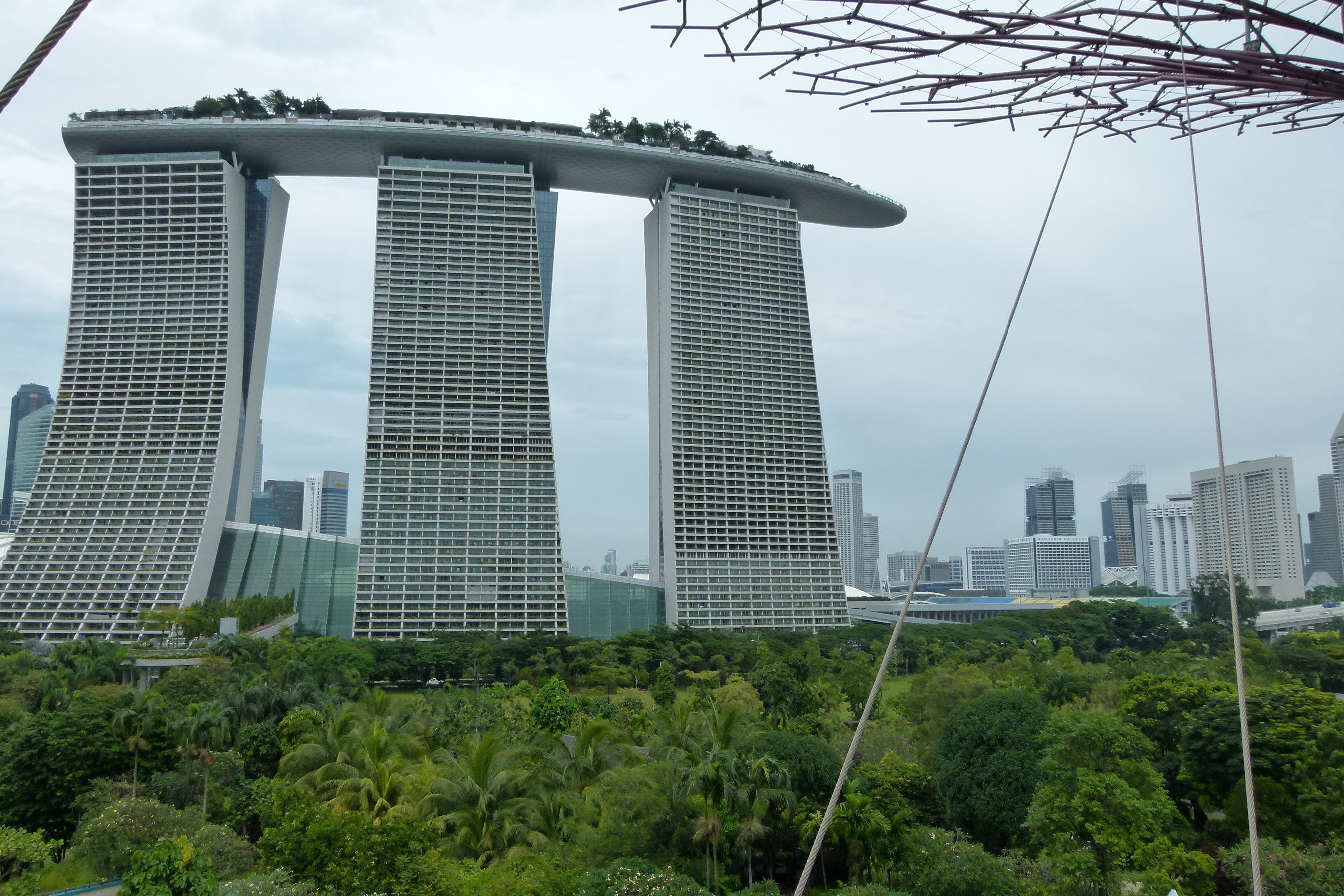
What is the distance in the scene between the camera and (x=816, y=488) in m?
60.6

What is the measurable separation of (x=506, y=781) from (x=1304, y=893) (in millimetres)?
14180

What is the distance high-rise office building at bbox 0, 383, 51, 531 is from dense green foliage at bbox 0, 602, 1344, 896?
127 meters

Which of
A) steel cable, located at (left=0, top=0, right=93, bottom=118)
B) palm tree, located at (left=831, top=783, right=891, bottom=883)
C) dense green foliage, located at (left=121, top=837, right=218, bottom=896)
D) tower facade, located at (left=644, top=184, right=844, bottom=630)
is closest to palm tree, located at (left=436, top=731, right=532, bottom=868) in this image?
dense green foliage, located at (left=121, top=837, right=218, bottom=896)

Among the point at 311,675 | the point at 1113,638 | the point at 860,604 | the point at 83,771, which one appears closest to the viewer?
the point at 83,771

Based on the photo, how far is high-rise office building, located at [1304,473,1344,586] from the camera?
393 ft

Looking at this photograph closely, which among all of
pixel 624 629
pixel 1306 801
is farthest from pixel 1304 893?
pixel 624 629

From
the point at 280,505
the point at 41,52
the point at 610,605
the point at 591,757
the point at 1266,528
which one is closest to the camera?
the point at 41,52

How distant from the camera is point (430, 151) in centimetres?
5631

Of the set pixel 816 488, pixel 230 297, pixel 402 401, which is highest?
pixel 230 297

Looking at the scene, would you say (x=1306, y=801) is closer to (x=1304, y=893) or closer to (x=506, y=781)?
(x=1304, y=893)

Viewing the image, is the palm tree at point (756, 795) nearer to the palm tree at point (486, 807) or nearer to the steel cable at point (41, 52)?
the palm tree at point (486, 807)

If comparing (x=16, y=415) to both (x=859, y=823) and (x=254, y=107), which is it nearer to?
(x=254, y=107)

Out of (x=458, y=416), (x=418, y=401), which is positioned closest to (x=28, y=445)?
(x=418, y=401)

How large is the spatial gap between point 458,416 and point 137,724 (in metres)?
31.3
